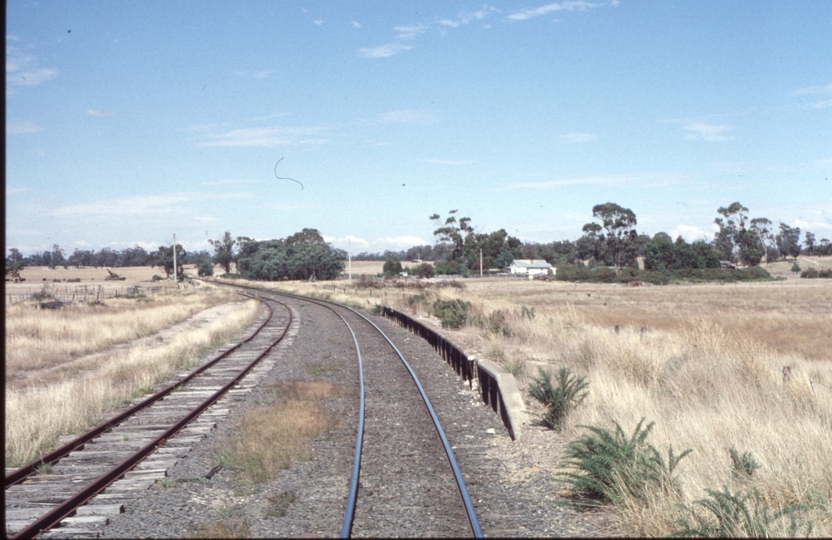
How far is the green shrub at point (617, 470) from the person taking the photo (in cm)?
630

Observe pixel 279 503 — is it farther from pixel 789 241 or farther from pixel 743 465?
pixel 789 241

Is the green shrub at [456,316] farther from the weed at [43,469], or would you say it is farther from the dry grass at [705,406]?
the weed at [43,469]

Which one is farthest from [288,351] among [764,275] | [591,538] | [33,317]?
[764,275]

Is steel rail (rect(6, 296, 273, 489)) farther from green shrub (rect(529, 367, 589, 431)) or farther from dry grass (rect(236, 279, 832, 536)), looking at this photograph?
green shrub (rect(529, 367, 589, 431))

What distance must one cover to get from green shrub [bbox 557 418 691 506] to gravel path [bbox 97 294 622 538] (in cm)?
25

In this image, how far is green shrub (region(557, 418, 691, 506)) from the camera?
630cm

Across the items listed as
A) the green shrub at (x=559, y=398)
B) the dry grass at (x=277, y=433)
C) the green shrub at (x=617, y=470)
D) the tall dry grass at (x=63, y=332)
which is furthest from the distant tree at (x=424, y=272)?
the green shrub at (x=617, y=470)

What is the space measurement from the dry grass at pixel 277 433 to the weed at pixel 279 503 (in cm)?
67

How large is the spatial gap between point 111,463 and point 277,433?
2.14 metres

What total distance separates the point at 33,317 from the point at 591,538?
89.8 ft

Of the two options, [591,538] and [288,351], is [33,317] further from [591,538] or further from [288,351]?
[591,538]

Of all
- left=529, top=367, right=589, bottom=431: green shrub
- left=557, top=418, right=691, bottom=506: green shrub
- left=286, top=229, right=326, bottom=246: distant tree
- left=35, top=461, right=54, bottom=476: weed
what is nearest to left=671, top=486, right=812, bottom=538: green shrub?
left=557, top=418, right=691, bottom=506: green shrub

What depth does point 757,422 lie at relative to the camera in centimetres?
779

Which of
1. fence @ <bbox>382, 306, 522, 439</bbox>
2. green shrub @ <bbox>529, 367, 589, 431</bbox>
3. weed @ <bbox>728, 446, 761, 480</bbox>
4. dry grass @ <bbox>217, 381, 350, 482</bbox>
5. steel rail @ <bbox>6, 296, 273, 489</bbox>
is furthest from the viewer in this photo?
fence @ <bbox>382, 306, 522, 439</bbox>
